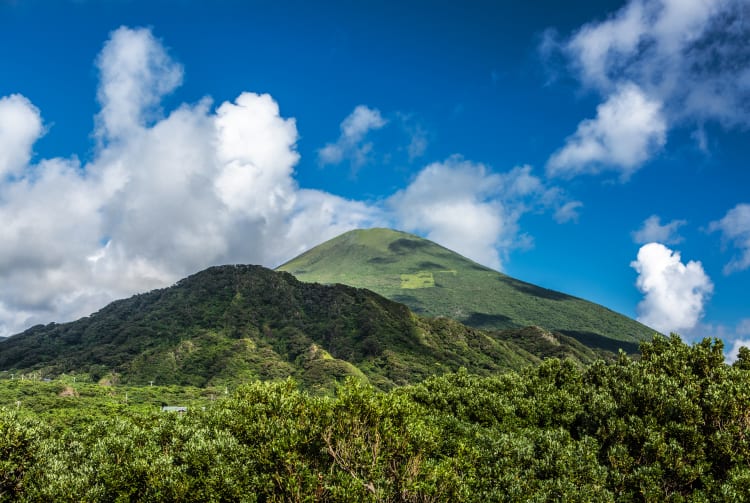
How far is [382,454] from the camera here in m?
31.9

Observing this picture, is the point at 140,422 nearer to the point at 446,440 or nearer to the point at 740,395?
the point at 446,440

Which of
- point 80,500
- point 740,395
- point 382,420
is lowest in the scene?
point 80,500

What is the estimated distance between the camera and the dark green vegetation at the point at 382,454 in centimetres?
3012

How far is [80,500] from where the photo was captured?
2903cm

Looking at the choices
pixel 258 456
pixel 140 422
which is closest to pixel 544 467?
pixel 258 456

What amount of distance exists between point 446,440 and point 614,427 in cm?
1596

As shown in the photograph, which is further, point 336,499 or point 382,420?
point 382,420

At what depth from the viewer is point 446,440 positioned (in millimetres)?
45562

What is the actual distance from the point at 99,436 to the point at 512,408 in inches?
1772

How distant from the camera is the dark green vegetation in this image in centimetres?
3012

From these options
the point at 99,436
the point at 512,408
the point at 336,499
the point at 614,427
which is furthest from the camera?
the point at 512,408

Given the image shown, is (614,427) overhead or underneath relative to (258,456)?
overhead

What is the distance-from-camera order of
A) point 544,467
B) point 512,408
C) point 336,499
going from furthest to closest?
1. point 512,408
2. point 544,467
3. point 336,499

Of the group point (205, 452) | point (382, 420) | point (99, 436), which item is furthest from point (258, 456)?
point (99, 436)
